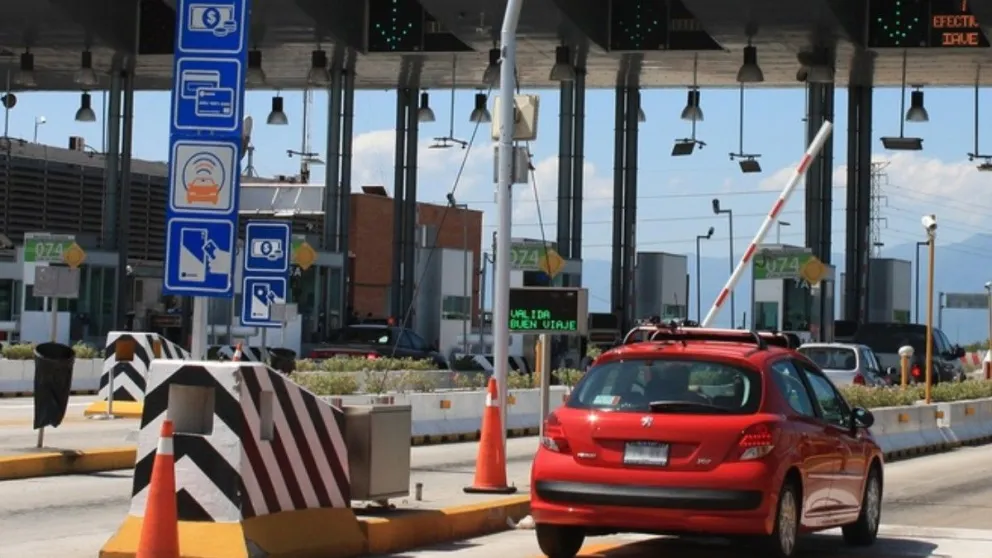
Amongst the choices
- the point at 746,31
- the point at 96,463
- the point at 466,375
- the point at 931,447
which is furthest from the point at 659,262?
the point at 96,463

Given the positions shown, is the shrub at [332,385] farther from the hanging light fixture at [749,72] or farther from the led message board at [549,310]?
the hanging light fixture at [749,72]

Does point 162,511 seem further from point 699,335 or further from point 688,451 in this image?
point 699,335

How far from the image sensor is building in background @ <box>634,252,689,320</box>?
6350 centimetres

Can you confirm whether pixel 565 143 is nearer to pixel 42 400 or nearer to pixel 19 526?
pixel 42 400

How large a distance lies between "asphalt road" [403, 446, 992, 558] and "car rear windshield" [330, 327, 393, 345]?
2563cm

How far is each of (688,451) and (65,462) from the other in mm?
8501

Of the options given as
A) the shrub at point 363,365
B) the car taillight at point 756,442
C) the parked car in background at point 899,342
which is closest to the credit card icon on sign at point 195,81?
the car taillight at point 756,442

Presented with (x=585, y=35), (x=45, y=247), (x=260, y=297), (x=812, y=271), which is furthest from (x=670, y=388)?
(x=812, y=271)

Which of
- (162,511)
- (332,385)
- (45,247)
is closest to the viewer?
(162,511)

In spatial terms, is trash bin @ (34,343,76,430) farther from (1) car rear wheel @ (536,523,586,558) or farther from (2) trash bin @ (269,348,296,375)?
(1) car rear wheel @ (536,523,586,558)

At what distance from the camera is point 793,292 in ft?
176

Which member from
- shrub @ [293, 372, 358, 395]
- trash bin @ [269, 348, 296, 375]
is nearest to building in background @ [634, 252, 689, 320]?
shrub @ [293, 372, 358, 395]

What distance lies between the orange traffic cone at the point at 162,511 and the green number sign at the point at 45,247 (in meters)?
36.4

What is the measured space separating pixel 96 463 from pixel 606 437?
8233 mm
